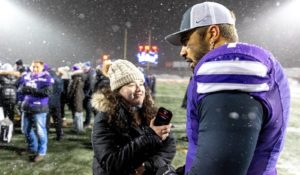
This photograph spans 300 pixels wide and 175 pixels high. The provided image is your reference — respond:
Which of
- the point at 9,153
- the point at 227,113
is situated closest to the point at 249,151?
the point at 227,113

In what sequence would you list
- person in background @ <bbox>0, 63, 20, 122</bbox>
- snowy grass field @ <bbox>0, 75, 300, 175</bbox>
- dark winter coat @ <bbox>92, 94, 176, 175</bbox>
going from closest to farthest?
1. dark winter coat @ <bbox>92, 94, 176, 175</bbox>
2. snowy grass field @ <bbox>0, 75, 300, 175</bbox>
3. person in background @ <bbox>0, 63, 20, 122</bbox>

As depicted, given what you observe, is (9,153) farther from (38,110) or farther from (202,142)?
(202,142)

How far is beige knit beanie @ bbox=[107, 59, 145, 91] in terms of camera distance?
292 cm

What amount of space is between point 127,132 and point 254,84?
175cm

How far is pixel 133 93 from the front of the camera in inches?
115

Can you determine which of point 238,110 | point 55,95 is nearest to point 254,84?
point 238,110

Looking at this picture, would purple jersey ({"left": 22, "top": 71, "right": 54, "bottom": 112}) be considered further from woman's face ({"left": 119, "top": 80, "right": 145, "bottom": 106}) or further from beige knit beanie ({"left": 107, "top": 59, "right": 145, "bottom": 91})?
woman's face ({"left": 119, "top": 80, "right": 145, "bottom": 106})

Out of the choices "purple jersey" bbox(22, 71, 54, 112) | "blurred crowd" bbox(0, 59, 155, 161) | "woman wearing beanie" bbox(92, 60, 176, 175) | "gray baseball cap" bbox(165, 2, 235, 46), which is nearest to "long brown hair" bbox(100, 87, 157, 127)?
"woman wearing beanie" bbox(92, 60, 176, 175)

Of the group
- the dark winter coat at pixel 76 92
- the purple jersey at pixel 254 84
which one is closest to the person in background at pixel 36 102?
the dark winter coat at pixel 76 92

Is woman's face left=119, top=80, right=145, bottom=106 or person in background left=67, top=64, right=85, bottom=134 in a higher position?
woman's face left=119, top=80, right=145, bottom=106

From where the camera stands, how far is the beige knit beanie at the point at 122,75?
2918 millimetres

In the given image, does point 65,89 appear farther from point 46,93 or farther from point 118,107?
point 118,107

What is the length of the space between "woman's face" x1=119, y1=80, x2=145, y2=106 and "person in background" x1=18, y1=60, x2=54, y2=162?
404cm

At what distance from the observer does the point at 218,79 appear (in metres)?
1.10
